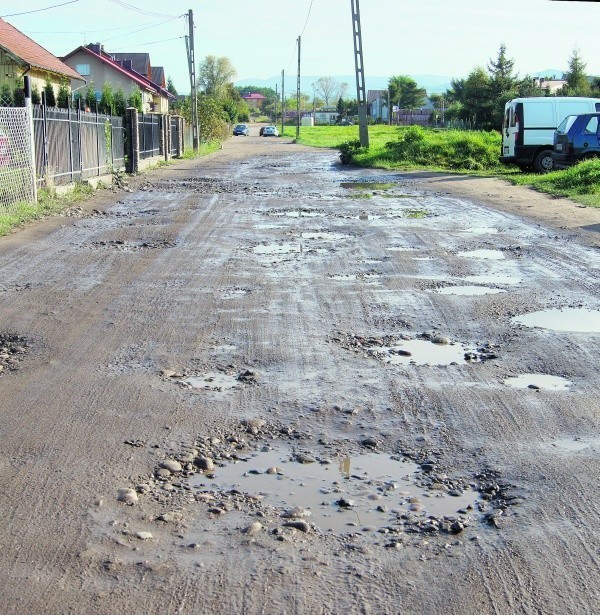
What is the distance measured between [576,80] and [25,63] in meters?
50.9

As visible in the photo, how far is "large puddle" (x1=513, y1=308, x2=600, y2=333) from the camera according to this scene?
7.39 meters

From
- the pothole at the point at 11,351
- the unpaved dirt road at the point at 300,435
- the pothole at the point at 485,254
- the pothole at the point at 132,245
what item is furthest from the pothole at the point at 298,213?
the pothole at the point at 11,351

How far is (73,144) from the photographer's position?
70.2 feet

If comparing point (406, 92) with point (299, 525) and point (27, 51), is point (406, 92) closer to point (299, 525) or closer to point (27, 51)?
point (27, 51)

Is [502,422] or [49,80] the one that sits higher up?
[49,80]

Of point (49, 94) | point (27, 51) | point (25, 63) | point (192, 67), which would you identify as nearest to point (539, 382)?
point (25, 63)

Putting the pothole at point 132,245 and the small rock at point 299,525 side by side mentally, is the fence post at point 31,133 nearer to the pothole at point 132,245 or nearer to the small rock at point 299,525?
the pothole at point 132,245

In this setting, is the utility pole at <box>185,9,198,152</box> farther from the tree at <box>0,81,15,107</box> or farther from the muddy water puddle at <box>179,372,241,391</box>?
the muddy water puddle at <box>179,372,241,391</box>

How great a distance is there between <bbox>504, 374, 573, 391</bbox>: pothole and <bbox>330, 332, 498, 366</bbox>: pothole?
1.56 feet

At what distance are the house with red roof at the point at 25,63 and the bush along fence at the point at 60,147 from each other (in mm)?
5860

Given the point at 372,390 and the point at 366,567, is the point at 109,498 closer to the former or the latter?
the point at 366,567

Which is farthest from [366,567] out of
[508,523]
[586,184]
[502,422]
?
[586,184]

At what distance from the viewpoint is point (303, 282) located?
31.1 feet

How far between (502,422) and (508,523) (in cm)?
136
